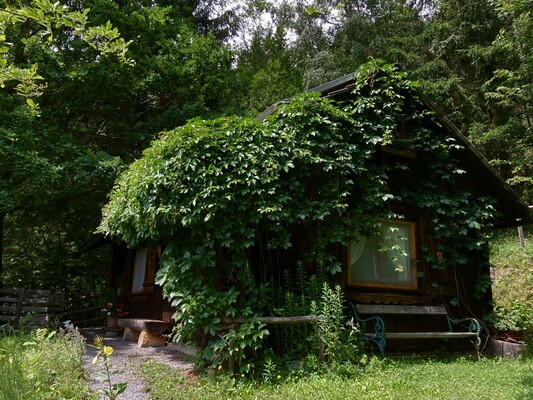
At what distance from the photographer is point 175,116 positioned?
14438 mm

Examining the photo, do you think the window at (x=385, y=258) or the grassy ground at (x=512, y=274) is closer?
the window at (x=385, y=258)

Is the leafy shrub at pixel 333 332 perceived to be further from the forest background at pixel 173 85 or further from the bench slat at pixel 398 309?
the forest background at pixel 173 85

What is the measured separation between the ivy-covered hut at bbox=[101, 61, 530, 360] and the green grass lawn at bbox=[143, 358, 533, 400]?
0.55 m

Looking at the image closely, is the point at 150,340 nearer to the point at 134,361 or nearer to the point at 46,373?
the point at 134,361

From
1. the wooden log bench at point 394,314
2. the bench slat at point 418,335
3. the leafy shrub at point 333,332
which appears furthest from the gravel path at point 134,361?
the bench slat at point 418,335

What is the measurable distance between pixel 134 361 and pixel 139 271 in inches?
196

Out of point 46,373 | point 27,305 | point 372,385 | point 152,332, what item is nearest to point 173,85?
point 27,305

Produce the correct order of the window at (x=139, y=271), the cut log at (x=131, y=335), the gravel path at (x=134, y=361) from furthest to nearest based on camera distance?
the window at (x=139, y=271), the cut log at (x=131, y=335), the gravel path at (x=134, y=361)

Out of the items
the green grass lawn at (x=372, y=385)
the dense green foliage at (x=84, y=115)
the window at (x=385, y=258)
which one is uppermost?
the dense green foliage at (x=84, y=115)

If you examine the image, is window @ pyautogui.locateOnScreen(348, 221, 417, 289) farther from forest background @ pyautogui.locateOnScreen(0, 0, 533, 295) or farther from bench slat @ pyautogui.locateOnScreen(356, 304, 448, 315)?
forest background @ pyautogui.locateOnScreen(0, 0, 533, 295)

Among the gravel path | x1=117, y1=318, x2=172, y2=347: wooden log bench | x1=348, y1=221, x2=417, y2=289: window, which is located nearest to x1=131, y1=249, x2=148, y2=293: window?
the gravel path

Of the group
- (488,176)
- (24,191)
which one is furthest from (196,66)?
(488,176)

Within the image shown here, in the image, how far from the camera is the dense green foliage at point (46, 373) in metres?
3.99

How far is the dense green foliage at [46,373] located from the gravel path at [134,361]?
0.25m
